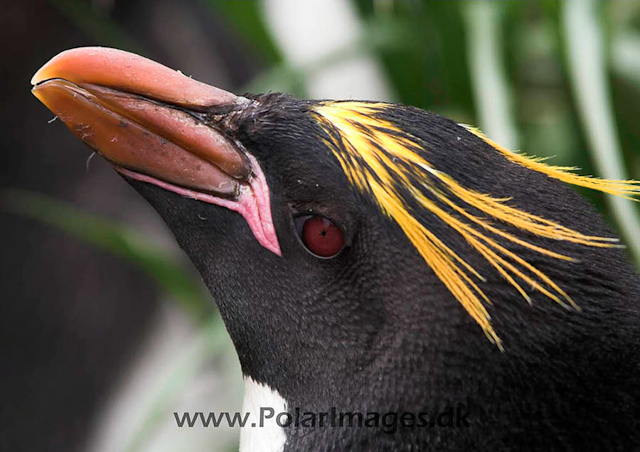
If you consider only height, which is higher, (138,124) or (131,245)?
(131,245)

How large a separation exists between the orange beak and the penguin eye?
0.43 ft

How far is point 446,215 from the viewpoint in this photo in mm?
1188

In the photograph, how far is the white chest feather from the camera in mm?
1344

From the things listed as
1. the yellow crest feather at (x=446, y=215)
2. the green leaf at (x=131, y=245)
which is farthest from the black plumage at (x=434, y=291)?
the green leaf at (x=131, y=245)

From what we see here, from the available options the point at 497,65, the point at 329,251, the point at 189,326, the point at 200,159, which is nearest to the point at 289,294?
the point at 329,251

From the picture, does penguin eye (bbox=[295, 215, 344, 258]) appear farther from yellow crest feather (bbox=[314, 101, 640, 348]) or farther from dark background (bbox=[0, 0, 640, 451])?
dark background (bbox=[0, 0, 640, 451])

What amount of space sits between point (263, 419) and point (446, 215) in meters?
0.47

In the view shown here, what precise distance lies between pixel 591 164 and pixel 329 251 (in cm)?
180

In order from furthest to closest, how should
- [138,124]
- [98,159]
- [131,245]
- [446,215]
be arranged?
1. [98,159]
2. [131,245]
3. [138,124]
4. [446,215]

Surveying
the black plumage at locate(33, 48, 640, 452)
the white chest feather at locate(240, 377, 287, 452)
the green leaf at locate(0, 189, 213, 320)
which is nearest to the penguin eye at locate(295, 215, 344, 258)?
the black plumage at locate(33, 48, 640, 452)

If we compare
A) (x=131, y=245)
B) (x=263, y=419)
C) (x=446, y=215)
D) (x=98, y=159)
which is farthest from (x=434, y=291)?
(x=98, y=159)

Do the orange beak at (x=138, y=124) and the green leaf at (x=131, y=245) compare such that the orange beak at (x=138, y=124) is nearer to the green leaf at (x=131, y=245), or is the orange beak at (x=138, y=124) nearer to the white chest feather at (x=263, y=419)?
the white chest feather at (x=263, y=419)

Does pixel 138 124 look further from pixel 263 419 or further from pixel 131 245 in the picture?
pixel 131 245

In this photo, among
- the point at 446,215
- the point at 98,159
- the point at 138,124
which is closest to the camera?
the point at 446,215
